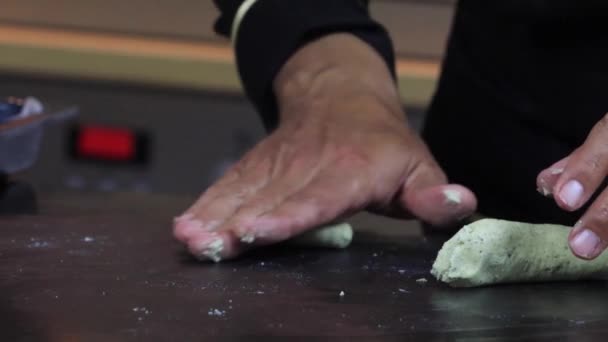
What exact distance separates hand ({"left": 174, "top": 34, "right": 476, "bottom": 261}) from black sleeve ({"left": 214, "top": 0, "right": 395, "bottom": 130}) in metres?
0.01

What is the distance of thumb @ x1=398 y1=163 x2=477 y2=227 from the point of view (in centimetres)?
83

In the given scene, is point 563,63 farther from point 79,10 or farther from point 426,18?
point 79,10

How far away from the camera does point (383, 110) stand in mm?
933

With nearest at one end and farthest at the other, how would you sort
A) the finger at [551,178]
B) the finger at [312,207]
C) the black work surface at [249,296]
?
the black work surface at [249,296], the finger at [551,178], the finger at [312,207]

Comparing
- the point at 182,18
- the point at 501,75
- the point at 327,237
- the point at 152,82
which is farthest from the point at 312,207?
the point at 182,18

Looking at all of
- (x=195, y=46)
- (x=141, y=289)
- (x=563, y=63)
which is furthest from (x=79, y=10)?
(x=141, y=289)

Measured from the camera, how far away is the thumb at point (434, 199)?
825 mm

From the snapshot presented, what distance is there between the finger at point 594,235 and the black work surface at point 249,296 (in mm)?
37

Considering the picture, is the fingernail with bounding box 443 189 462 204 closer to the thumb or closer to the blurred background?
the thumb

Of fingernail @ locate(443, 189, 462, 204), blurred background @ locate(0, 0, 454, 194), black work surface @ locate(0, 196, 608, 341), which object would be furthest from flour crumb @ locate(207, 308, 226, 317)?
blurred background @ locate(0, 0, 454, 194)

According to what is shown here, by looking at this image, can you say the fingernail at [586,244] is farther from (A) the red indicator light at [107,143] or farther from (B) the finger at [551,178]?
(A) the red indicator light at [107,143]

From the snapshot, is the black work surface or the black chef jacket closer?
the black work surface

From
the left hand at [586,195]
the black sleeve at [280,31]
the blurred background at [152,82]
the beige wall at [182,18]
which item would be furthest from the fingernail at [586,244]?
the beige wall at [182,18]

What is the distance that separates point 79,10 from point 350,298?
3.74 feet
